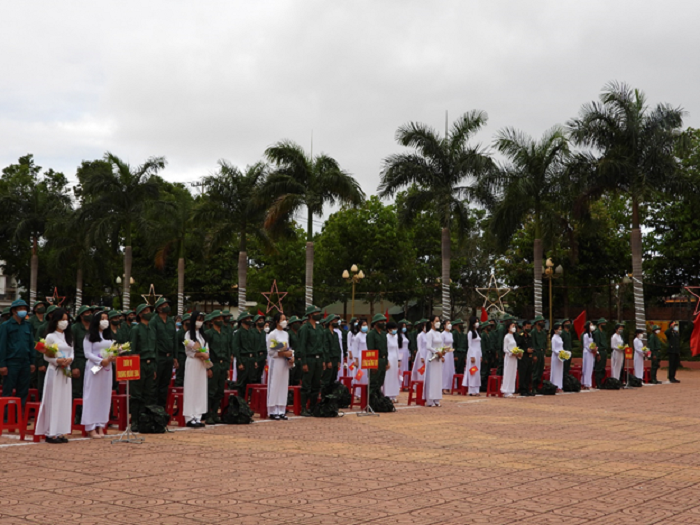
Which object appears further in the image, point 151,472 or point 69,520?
point 151,472

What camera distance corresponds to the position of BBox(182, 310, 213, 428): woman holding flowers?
13242mm

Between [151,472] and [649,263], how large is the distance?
117 ft

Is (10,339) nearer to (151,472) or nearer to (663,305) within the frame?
(151,472)

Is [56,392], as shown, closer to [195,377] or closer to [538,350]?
[195,377]

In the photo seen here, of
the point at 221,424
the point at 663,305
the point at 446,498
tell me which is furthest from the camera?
the point at 663,305

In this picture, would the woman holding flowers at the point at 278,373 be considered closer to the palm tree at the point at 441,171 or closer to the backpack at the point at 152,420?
the backpack at the point at 152,420

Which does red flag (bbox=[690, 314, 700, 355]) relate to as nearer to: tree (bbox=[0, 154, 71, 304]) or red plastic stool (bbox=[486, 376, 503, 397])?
red plastic stool (bbox=[486, 376, 503, 397])

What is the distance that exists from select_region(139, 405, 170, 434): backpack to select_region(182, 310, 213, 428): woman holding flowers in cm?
97

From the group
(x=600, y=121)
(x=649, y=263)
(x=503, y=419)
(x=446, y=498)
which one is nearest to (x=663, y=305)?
(x=649, y=263)

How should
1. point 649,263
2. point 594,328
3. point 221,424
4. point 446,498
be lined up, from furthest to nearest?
point 649,263 → point 594,328 → point 221,424 → point 446,498

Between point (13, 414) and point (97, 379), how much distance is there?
1.48m

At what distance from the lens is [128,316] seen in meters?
15.2

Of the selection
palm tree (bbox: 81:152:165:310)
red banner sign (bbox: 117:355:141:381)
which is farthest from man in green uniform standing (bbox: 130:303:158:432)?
palm tree (bbox: 81:152:165:310)

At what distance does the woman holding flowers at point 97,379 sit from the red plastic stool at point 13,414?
85 centimetres
